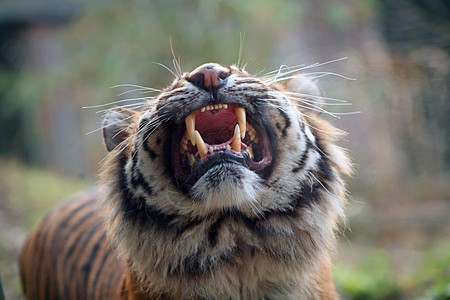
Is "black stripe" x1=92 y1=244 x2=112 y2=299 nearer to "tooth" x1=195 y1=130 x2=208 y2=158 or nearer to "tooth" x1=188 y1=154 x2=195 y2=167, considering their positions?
"tooth" x1=188 y1=154 x2=195 y2=167

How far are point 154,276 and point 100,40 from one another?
658cm

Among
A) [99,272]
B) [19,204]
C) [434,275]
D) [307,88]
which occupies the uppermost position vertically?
[307,88]

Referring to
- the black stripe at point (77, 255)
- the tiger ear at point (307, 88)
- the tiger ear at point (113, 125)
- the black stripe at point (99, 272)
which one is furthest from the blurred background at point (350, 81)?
the tiger ear at point (113, 125)

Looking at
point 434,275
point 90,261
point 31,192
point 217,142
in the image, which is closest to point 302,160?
point 217,142

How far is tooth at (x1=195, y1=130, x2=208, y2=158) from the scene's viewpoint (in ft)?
6.11

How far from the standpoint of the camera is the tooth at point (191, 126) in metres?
1.90

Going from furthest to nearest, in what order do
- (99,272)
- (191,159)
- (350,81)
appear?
1. (350,81)
2. (99,272)
3. (191,159)

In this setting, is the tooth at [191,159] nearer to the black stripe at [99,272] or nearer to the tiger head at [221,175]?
the tiger head at [221,175]

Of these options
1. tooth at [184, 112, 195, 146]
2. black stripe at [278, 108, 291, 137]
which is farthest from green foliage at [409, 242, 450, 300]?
tooth at [184, 112, 195, 146]

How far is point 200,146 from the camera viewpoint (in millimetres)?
1869

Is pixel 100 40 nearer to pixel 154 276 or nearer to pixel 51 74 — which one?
pixel 51 74

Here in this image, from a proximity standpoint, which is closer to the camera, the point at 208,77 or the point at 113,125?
the point at 208,77

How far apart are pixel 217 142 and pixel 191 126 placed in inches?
15.5

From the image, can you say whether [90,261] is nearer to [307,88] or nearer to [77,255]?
[77,255]
